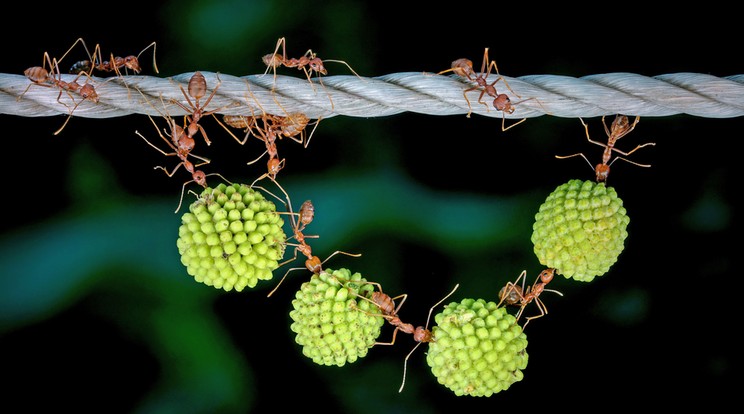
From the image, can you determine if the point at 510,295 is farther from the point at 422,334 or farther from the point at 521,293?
the point at 422,334

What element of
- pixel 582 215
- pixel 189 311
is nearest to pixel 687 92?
pixel 582 215

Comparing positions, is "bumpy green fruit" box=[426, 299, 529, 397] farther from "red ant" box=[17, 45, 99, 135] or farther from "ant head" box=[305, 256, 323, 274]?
"red ant" box=[17, 45, 99, 135]

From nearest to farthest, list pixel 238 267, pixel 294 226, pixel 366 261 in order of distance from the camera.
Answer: pixel 238 267 < pixel 294 226 < pixel 366 261

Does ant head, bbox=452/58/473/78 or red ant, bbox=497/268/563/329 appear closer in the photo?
ant head, bbox=452/58/473/78

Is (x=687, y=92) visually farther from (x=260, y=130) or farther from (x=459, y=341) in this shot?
(x=260, y=130)

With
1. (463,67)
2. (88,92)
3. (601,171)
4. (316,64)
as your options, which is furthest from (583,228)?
(88,92)

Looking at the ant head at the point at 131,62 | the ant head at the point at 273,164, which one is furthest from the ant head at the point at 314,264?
the ant head at the point at 131,62

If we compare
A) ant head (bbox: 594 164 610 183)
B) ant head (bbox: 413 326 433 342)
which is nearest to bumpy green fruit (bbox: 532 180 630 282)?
ant head (bbox: 594 164 610 183)

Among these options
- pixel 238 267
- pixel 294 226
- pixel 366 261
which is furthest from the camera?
pixel 366 261

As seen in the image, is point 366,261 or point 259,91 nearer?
point 259,91
